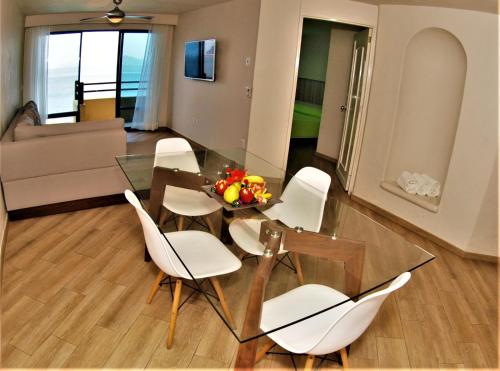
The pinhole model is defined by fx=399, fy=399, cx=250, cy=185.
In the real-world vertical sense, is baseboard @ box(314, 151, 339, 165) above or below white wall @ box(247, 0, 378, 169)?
below

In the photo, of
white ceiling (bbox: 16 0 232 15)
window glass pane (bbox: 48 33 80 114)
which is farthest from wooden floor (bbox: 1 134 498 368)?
window glass pane (bbox: 48 33 80 114)

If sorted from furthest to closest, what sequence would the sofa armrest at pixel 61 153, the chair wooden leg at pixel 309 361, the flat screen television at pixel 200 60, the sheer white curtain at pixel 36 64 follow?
the sheer white curtain at pixel 36 64, the flat screen television at pixel 200 60, the sofa armrest at pixel 61 153, the chair wooden leg at pixel 309 361

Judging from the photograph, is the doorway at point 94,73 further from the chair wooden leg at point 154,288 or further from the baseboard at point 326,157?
the chair wooden leg at point 154,288

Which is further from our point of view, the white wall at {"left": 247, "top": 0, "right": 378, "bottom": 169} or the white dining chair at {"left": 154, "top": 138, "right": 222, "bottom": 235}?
the white wall at {"left": 247, "top": 0, "right": 378, "bottom": 169}

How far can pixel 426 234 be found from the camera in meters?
3.93

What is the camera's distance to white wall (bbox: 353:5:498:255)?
340 cm

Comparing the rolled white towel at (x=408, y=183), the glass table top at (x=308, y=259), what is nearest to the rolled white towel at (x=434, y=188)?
the rolled white towel at (x=408, y=183)

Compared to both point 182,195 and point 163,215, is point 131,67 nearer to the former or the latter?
point 182,195

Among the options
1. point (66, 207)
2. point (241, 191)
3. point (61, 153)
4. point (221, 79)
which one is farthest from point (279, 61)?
point (66, 207)

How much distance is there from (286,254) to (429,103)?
3.05 metres

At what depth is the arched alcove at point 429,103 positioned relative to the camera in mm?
4004

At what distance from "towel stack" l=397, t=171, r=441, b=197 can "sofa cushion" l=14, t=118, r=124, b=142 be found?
302 cm

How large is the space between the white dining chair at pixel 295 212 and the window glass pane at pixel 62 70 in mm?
6581

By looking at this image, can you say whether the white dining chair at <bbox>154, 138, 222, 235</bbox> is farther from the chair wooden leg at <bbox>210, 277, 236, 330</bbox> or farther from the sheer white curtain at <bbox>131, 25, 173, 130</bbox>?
A: the sheer white curtain at <bbox>131, 25, 173, 130</bbox>
